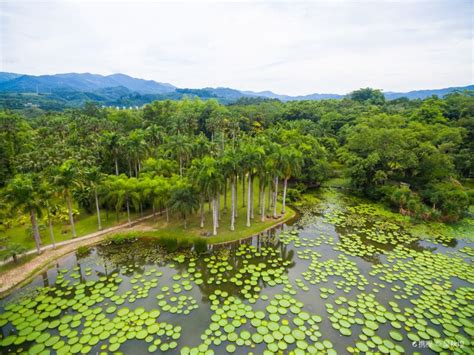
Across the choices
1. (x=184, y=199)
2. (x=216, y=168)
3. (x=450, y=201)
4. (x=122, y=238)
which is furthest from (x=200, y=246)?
(x=450, y=201)

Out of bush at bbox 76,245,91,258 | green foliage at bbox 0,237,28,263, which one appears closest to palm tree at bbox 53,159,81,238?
bush at bbox 76,245,91,258

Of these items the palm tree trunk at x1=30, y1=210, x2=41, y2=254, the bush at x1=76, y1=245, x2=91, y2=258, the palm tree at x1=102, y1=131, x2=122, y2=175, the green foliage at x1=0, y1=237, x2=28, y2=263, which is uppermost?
the palm tree at x1=102, y1=131, x2=122, y2=175

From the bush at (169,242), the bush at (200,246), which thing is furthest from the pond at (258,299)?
the bush at (169,242)

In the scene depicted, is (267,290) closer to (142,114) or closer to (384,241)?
(384,241)

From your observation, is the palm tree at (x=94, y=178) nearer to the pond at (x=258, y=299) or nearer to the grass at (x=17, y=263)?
the grass at (x=17, y=263)

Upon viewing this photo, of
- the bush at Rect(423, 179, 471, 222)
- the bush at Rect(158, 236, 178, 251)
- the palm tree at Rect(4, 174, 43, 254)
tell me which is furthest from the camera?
the bush at Rect(423, 179, 471, 222)

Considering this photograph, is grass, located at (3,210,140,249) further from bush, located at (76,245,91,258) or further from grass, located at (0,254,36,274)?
bush, located at (76,245,91,258)
